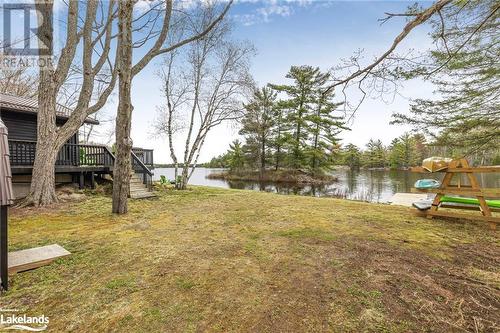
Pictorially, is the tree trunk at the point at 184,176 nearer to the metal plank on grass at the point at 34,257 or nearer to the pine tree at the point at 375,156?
the metal plank on grass at the point at 34,257

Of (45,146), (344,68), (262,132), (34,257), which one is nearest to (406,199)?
(344,68)

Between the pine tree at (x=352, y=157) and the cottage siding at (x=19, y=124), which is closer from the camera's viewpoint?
the cottage siding at (x=19, y=124)

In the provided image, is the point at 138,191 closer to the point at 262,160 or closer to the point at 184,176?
the point at 184,176

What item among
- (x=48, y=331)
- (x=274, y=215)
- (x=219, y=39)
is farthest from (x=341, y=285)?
(x=219, y=39)

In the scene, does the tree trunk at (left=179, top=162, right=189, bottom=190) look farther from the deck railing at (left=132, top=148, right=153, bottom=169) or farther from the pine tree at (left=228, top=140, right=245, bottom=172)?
the pine tree at (left=228, top=140, right=245, bottom=172)

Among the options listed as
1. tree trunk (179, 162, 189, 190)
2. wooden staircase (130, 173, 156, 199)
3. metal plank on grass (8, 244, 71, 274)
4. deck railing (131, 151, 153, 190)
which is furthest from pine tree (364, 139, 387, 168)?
metal plank on grass (8, 244, 71, 274)

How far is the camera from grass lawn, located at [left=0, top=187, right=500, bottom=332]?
169 centimetres

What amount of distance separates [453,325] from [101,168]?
10.4 metres

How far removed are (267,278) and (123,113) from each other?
15.9 feet

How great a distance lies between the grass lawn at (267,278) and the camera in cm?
169

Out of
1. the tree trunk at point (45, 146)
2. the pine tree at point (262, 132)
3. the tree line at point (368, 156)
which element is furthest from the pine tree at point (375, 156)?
the tree trunk at point (45, 146)

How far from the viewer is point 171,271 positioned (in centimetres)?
247

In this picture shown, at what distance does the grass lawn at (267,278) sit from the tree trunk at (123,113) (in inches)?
47.5

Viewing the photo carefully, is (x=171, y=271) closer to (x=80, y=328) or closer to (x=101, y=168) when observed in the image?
(x=80, y=328)
